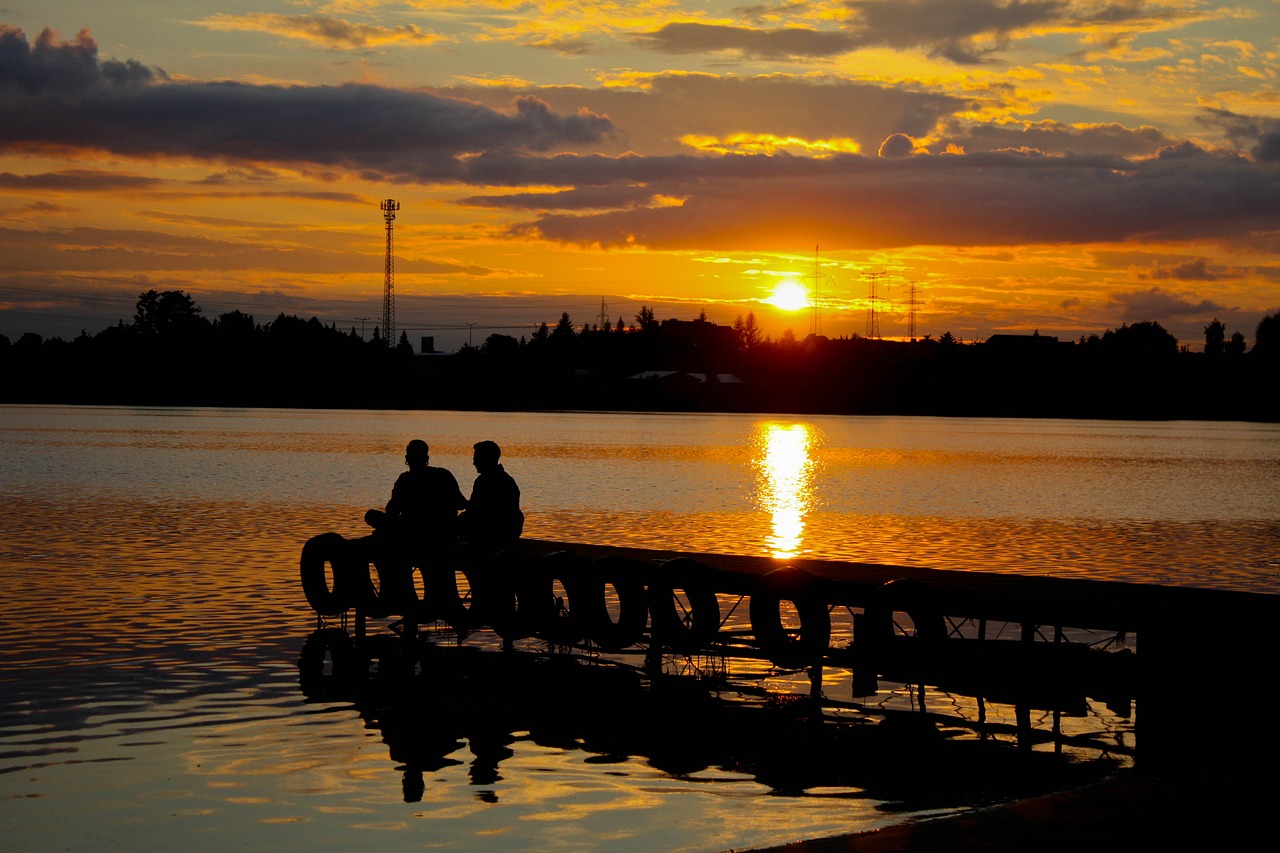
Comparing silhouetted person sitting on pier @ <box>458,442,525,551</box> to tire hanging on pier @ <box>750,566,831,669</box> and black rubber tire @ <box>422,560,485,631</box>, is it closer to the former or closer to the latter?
black rubber tire @ <box>422,560,485,631</box>

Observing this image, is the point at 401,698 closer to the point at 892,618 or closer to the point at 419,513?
the point at 419,513

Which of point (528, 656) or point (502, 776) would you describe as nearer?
point (502, 776)

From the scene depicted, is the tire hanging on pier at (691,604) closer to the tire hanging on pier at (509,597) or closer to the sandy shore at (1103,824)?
the tire hanging on pier at (509,597)

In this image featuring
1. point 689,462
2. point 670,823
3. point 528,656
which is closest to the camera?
point 670,823

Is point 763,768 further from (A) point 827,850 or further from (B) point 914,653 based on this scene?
(A) point 827,850

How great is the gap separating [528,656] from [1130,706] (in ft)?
26.4

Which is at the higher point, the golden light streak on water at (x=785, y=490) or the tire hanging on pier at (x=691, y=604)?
the tire hanging on pier at (x=691, y=604)

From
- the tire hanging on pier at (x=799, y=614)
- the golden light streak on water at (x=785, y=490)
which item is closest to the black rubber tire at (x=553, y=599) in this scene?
the tire hanging on pier at (x=799, y=614)

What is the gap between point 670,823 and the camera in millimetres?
11836

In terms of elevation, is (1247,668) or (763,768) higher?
(1247,668)

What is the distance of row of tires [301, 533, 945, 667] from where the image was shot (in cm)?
1750

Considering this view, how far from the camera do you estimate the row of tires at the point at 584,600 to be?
1750 centimetres

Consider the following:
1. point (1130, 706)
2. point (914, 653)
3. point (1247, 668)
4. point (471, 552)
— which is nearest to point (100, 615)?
point (471, 552)

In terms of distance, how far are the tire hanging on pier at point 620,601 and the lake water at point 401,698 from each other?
0.62 m
